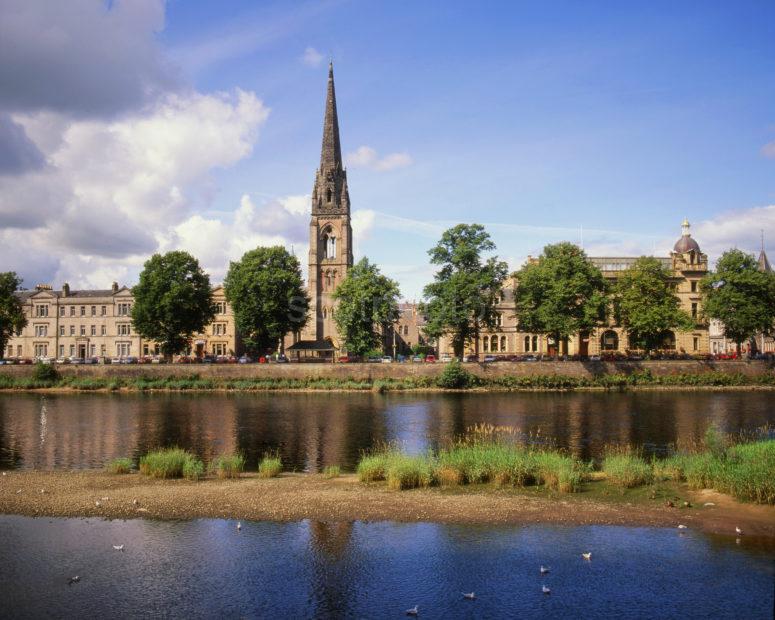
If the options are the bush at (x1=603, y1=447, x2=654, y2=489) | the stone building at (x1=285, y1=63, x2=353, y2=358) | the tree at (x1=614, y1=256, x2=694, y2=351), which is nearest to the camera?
the bush at (x1=603, y1=447, x2=654, y2=489)

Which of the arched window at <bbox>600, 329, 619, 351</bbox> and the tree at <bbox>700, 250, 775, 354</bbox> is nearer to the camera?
the tree at <bbox>700, 250, 775, 354</bbox>

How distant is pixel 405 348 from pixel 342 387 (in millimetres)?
66776

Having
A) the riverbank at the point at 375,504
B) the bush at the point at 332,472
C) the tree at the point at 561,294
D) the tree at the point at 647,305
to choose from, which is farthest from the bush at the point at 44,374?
the tree at the point at 647,305

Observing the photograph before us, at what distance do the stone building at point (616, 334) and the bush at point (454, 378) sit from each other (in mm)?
22145

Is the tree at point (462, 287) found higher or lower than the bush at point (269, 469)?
higher

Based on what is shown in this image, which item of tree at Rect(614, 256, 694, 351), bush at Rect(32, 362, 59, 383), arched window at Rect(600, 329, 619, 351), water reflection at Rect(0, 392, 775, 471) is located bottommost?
water reflection at Rect(0, 392, 775, 471)

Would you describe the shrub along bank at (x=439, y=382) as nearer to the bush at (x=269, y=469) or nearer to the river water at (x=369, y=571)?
the bush at (x=269, y=469)

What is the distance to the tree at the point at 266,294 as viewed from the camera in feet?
265

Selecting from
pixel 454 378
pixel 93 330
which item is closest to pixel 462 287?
pixel 454 378

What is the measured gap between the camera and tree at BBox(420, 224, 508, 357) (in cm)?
7106

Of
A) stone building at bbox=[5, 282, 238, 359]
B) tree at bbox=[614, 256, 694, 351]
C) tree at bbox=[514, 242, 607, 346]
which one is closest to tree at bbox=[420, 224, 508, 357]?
tree at bbox=[514, 242, 607, 346]

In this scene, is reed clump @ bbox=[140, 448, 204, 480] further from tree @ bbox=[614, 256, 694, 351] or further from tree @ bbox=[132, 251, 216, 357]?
tree @ bbox=[614, 256, 694, 351]

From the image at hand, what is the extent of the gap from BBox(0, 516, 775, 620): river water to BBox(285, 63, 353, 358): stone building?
3188 inches

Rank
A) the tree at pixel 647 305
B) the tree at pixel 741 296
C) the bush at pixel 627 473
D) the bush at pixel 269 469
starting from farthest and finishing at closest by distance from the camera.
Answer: the tree at pixel 741 296
the tree at pixel 647 305
the bush at pixel 269 469
the bush at pixel 627 473
